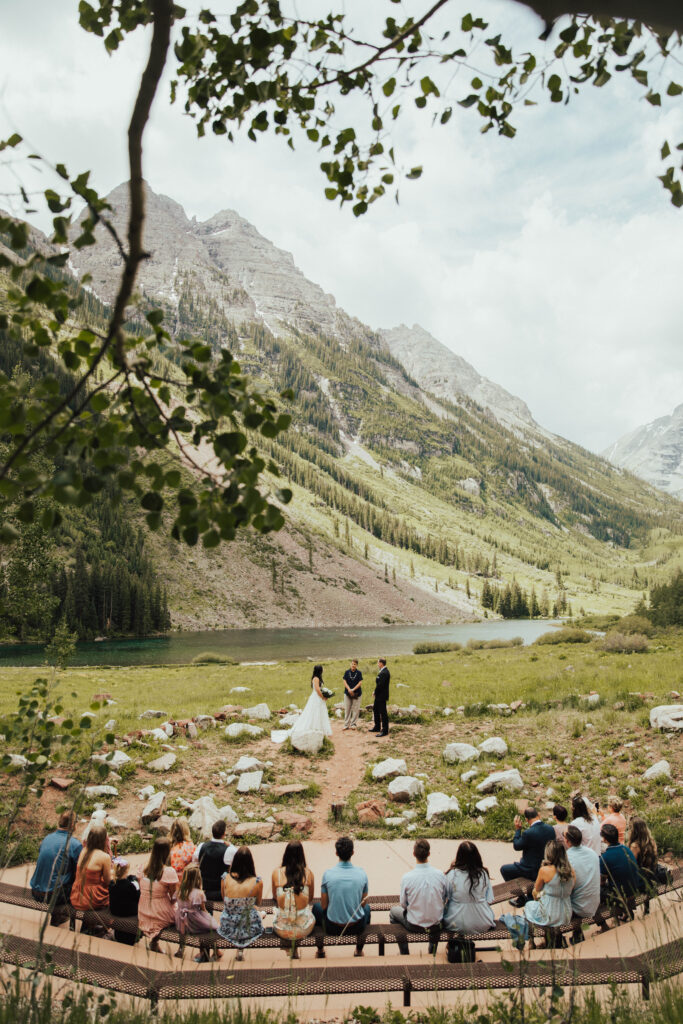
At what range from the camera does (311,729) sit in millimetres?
14984

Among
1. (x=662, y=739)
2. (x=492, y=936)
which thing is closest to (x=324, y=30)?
(x=492, y=936)

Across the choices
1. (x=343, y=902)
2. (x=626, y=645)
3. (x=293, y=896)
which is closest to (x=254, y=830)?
(x=293, y=896)

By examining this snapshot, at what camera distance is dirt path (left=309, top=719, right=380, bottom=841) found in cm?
1112

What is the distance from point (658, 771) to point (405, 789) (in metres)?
4.98

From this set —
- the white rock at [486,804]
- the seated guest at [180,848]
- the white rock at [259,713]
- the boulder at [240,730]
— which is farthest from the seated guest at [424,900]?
the white rock at [259,713]

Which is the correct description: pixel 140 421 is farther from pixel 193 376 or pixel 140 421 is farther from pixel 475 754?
pixel 475 754

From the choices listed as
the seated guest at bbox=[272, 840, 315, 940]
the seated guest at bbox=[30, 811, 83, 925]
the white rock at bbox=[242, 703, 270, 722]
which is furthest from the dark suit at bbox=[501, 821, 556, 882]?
the white rock at bbox=[242, 703, 270, 722]

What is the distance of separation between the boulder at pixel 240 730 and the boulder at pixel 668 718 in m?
10.1

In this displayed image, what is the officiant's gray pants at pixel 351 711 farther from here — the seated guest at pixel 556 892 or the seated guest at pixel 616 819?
the seated guest at pixel 556 892

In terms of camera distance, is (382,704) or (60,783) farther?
(382,704)

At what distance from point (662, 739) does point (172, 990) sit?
11831 mm

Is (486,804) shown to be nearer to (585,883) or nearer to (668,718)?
(585,883)

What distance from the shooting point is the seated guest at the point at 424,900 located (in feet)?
20.9

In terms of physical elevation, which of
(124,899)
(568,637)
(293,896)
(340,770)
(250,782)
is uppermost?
(293,896)
